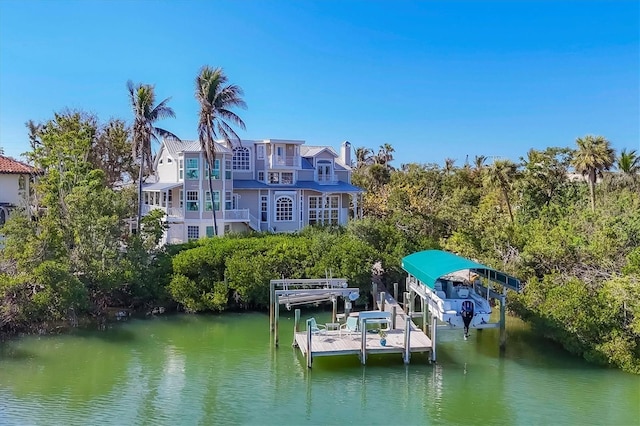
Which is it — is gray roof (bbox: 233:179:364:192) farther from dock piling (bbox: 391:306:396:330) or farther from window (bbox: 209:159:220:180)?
dock piling (bbox: 391:306:396:330)

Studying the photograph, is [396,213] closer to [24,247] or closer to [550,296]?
[550,296]

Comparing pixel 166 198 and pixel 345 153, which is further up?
pixel 345 153

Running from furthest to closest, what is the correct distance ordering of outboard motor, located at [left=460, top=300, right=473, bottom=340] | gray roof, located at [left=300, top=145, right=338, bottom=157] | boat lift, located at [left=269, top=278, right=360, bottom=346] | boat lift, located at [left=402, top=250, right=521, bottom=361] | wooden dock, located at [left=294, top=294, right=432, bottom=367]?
1. gray roof, located at [left=300, top=145, right=338, bottom=157]
2. boat lift, located at [left=269, top=278, right=360, bottom=346]
3. boat lift, located at [left=402, top=250, right=521, bottom=361]
4. wooden dock, located at [left=294, top=294, right=432, bottom=367]
5. outboard motor, located at [left=460, top=300, right=473, bottom=340]

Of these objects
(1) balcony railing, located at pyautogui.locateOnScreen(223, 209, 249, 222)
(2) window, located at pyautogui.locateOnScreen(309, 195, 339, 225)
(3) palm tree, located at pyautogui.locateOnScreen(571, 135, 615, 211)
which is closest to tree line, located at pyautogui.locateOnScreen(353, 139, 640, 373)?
(3) palm tree, located at pyautogui.locateOnScreen(571, 135, 615, 211)

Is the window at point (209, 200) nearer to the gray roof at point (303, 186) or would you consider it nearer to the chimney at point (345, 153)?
the gray roof at point (303, 186)

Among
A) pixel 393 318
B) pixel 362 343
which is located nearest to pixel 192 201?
pixel 393 318

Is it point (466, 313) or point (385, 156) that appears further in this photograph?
point (385, 156)

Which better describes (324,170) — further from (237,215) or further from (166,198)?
(166,198)
